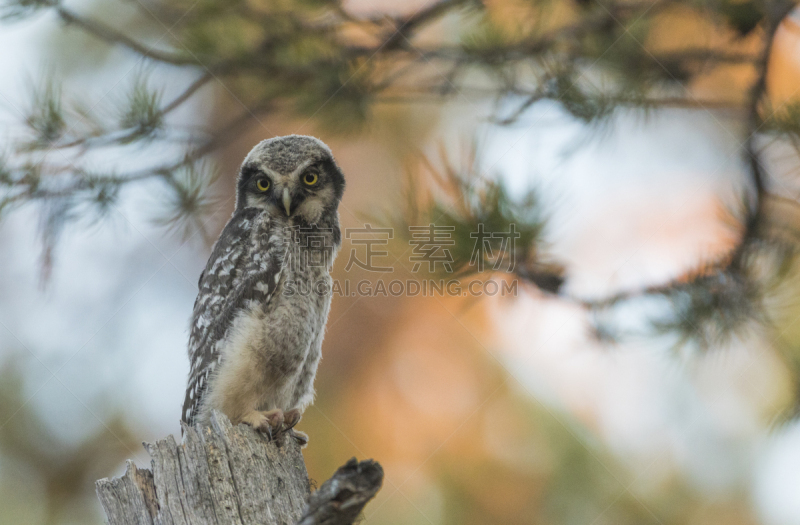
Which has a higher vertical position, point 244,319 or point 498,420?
point 244,319

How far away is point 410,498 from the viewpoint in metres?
5.63

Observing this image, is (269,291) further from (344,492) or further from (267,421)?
(344,492)

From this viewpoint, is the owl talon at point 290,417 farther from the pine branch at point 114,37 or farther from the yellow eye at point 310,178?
the pine branch at point 114,37

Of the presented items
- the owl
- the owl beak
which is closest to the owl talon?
the owl

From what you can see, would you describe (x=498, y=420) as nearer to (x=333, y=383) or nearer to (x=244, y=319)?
(x=333, y=383)

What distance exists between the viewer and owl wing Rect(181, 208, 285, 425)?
2979 mm

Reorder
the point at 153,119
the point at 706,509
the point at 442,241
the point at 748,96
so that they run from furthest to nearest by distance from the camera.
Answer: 1. the point at 706,509
2. the point at 748,96
3. the point at 153,119
4. the point at 442,241

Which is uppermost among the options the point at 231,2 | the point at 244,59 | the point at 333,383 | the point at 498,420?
the point at 231,2

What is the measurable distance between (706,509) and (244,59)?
525cm

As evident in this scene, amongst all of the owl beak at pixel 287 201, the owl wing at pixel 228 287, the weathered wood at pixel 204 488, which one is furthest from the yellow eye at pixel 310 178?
the weathered wood at pixel 204 488

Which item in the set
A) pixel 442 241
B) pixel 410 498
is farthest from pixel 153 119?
pixel 410 498

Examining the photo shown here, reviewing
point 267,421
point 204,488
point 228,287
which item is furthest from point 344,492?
point 228,287

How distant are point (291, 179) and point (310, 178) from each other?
12 centimetres

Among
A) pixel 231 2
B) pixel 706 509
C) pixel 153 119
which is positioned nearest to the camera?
pixel 153 119
